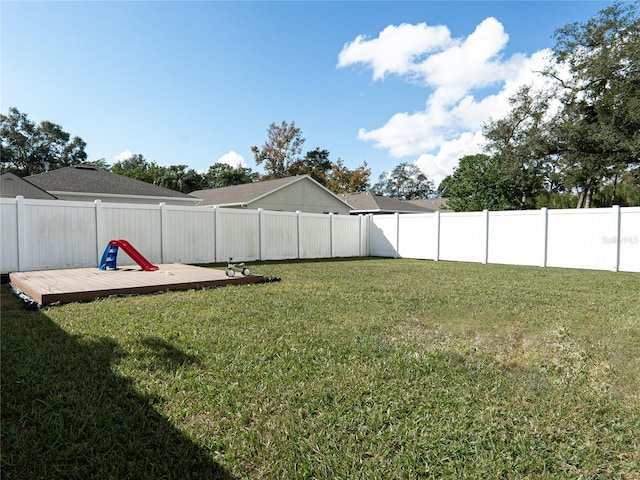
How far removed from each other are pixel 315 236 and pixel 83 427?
12.4 metres

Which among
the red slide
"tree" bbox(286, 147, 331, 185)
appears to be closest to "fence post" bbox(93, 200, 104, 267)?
the red slide

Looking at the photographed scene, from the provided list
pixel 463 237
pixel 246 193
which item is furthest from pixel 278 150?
pixel 463 237

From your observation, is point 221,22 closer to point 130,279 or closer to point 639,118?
point 130,279

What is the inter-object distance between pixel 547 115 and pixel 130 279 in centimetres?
2169

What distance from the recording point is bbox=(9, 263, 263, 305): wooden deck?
17.9 feet

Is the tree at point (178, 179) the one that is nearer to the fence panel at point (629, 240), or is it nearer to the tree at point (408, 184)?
the fence panel at point (629, 240)

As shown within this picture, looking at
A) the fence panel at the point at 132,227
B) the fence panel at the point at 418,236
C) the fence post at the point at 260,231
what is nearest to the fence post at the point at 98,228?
the fence panel at the point at 132,227

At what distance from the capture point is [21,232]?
340 inches

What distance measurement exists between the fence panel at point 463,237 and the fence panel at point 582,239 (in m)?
1.99

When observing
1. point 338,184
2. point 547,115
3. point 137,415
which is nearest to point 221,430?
point 137,415

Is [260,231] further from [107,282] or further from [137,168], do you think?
[137,168]

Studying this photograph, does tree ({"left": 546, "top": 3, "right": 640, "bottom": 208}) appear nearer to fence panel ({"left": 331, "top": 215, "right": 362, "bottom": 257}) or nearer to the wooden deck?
fence panel ({"left": 331, "top": 215, "right": 362, "bottom": 257})

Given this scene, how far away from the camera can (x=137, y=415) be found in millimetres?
2252

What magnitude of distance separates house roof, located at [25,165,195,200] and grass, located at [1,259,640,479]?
11.6 meters
